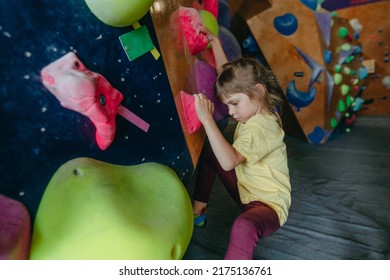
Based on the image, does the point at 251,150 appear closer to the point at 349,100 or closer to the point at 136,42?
the point at 136,42

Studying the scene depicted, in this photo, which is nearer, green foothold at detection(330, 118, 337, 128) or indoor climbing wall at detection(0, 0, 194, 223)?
indoor climbing wall at detection(0, 0, 194, 223)

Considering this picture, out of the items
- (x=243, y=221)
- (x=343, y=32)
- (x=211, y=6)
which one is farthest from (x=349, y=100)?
(x=243, y=221)

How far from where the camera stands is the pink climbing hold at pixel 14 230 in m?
0.47

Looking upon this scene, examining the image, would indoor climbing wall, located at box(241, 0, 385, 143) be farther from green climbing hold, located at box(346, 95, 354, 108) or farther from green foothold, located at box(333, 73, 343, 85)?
green climbing hold, located at box(346, 95, 354, 108)

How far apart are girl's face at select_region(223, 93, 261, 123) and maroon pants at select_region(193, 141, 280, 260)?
20cm

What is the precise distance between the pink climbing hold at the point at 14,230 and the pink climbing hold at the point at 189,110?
1.70ft

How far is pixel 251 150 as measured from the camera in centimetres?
89

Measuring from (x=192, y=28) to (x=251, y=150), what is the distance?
1.35 ft

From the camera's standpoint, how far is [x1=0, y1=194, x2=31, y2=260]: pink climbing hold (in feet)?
1.54

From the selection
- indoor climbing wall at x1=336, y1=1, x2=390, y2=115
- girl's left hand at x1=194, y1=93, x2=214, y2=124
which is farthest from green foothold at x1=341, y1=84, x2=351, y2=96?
girl's left hand at x1=194, y1=93, x2=214, y2=124

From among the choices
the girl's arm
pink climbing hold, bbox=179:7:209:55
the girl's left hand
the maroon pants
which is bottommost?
the maroon pants
